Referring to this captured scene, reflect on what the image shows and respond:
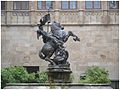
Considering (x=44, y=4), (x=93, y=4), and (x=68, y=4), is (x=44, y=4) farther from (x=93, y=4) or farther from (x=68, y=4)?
(x=93, y=4)

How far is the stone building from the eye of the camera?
101 ft

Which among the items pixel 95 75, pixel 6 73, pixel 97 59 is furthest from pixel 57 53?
pixel 97 59

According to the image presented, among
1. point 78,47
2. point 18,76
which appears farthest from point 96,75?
point 78,47

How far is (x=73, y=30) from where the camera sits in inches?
1221

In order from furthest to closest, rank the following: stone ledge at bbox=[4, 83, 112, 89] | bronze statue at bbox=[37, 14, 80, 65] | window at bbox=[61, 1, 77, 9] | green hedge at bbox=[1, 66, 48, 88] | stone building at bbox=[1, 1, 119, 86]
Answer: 1. window at bbox=[61, 1, 77, 9]
2. stone building at bbox=[1, 1, 119, 86]
3. green hedge at bbox=[1, 66, 48, 88]
4. bronze statue at bbox=[37, 14, 80, 65]
5. stone ledge at bbox=[4, 83, 112, 89]

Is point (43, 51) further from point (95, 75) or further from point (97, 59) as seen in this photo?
point (97, 59)

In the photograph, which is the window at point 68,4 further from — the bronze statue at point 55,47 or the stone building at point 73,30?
the bronze statue at point 55,47

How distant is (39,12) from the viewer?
3092 cm

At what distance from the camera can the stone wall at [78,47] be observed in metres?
30.8

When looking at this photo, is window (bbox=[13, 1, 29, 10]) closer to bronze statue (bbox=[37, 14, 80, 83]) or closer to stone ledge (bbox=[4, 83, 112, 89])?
bronze statue (bbox=[37, 14, 80, 83])

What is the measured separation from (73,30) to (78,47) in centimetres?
107

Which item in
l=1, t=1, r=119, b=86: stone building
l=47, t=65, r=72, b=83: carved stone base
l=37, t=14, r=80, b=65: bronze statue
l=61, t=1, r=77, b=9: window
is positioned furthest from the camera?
l=61, t=1, r=77, b=9: window

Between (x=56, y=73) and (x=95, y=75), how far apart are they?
12493 millimetres

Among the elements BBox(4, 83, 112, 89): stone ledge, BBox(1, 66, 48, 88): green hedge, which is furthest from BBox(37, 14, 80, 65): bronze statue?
BBox(1, 66, 48, 88): green hedge
